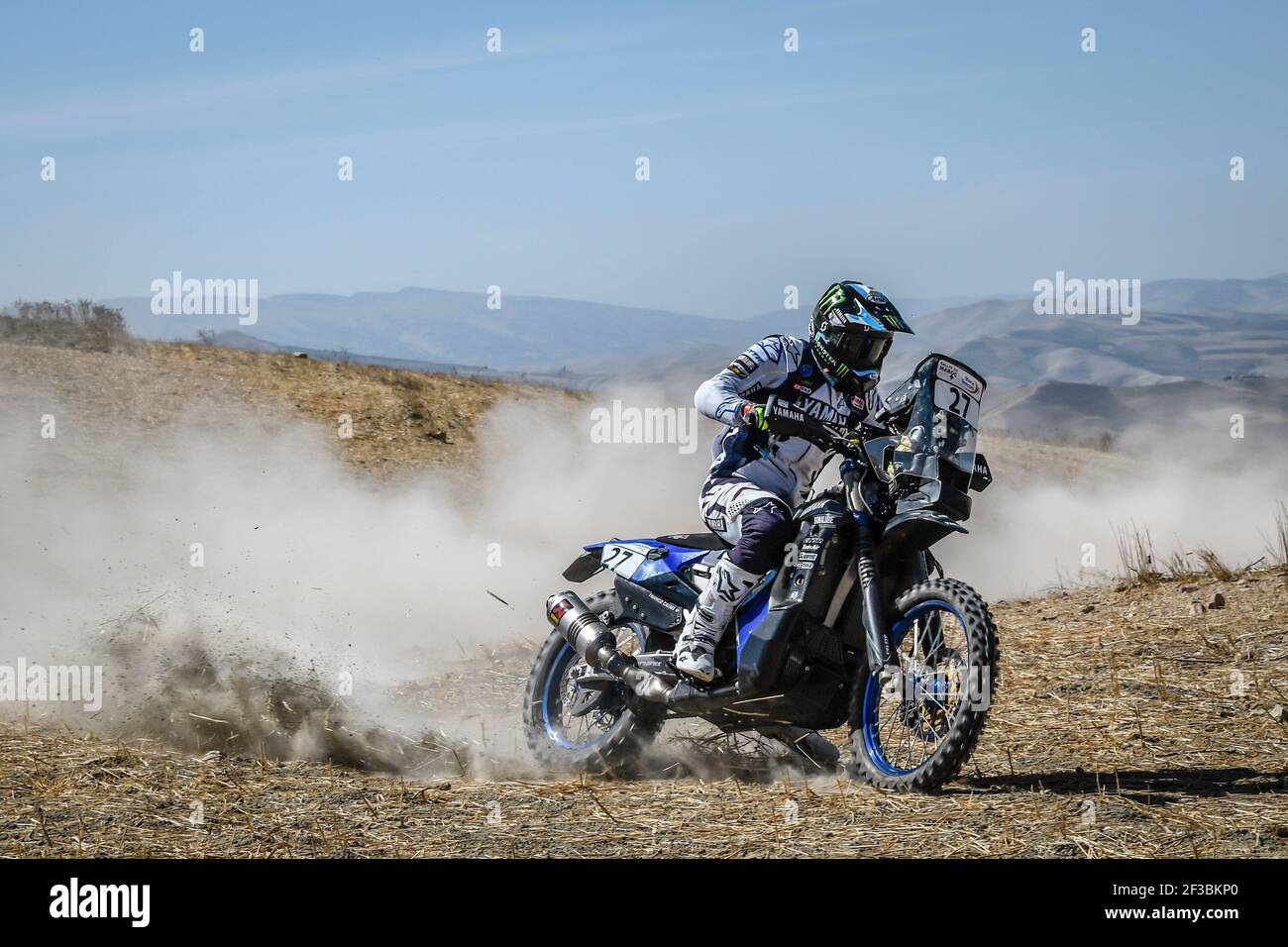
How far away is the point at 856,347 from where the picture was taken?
269 inches

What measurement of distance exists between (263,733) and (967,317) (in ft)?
594

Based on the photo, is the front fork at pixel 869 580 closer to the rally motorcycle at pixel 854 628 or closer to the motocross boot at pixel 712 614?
the rally motorcycle at pixel 854 628

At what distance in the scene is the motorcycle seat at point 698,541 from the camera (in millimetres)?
7309

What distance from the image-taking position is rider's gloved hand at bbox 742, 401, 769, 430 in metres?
6.41

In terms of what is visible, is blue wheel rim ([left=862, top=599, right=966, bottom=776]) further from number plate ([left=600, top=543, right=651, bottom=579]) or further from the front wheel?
number plate ([left=600, top=543, right=651, bottom=579])

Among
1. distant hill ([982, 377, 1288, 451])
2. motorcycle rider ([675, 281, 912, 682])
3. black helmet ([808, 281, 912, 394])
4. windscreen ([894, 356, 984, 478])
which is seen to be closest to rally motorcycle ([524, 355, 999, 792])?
windscreen ([894, 356, 984, 478])

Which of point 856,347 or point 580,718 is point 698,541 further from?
point 856,347

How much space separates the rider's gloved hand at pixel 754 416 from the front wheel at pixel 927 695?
1.08 meters

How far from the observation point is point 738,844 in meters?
5.33

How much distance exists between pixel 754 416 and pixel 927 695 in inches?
62.0

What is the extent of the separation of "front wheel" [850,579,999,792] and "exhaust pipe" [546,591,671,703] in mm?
1276

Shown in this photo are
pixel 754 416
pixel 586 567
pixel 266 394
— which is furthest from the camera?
pixel 266 394

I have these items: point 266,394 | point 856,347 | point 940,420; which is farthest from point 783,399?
point 266,394
